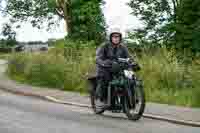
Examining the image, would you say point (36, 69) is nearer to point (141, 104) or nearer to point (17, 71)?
point (17, 71)

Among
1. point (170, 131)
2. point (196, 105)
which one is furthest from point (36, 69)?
point (170, 131)

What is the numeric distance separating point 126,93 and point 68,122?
128 cm

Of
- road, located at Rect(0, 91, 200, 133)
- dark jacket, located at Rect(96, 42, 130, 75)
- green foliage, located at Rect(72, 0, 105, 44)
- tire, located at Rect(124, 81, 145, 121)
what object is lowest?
road, located at Rect(0, 91, 200, 133)

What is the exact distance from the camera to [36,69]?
2620 cm

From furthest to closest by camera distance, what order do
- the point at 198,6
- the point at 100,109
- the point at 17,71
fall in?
the point at 198,6, the point at 17,71, the point at 100,109

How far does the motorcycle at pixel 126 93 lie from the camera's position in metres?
12.7

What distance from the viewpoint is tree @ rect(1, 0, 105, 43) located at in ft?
176

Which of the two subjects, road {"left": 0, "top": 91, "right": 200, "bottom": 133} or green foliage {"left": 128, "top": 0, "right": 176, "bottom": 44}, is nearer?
road {"left": 0, "top": 91, "right": 200, "bottom": 133}

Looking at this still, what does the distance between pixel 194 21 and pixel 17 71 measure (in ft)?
66.5

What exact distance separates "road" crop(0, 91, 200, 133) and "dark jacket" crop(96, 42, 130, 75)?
110 centimetres

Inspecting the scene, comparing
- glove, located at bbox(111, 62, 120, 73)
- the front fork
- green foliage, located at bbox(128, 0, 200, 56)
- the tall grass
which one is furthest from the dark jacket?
green foliage, located at bbox(128, 0, 200, 56)

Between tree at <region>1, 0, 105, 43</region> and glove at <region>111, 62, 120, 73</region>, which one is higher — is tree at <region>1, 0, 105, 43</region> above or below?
above

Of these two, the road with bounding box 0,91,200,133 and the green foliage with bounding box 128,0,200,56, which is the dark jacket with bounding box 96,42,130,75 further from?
the green foliage with bounding box 128,0,200,56

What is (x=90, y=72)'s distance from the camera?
14633 mm
